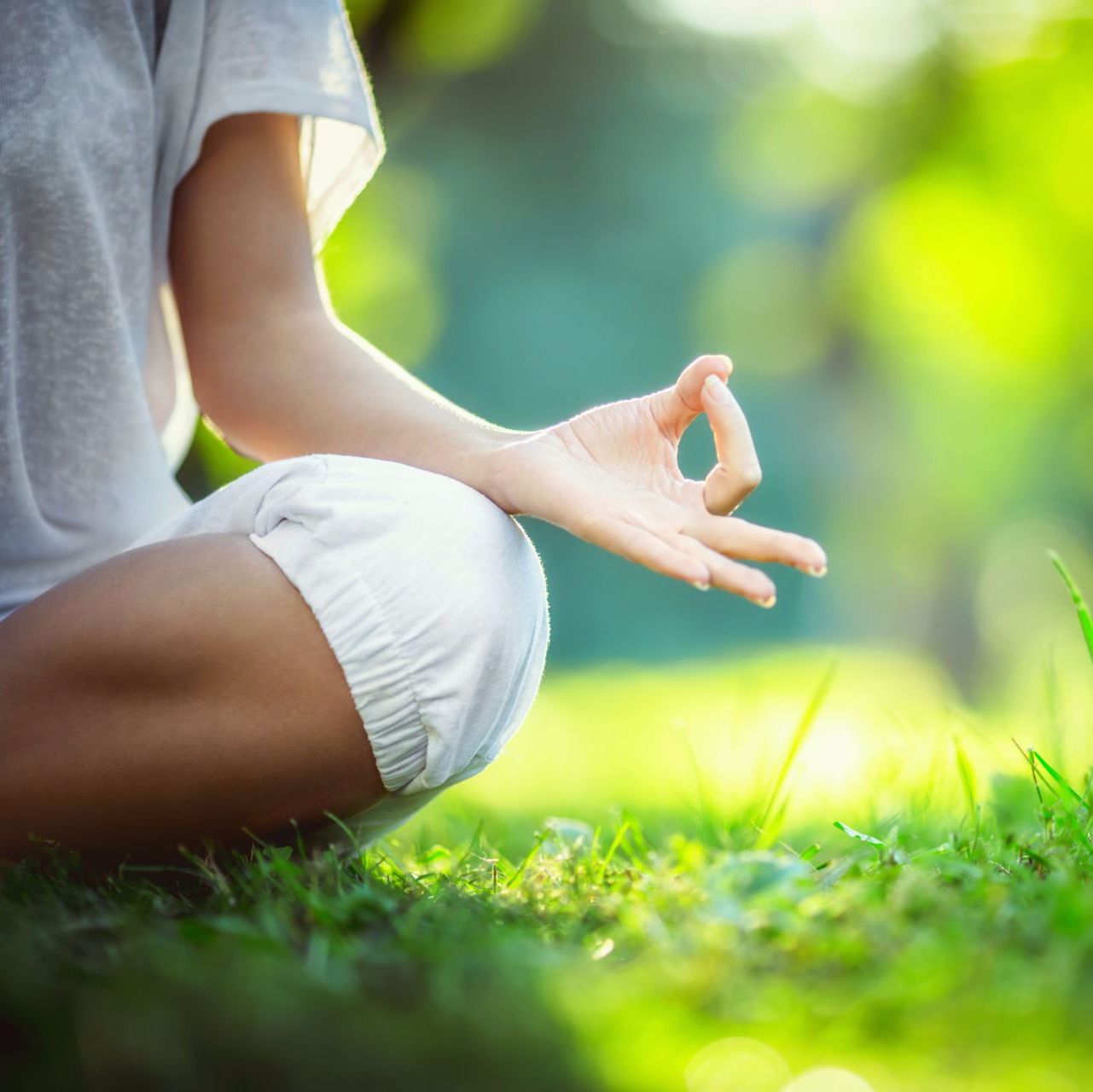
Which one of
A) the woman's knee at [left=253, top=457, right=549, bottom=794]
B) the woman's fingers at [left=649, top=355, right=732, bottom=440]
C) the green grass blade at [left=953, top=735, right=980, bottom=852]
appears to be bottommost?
the green grass blade at [left=953, top=735, right=980, bottom=852]

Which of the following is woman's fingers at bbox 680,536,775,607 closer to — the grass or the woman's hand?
the woman's hand

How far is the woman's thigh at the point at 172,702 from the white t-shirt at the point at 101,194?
354 millimetres

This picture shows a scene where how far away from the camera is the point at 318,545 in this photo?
1.24 metres

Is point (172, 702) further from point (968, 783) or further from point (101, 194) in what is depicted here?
point (968, 783)

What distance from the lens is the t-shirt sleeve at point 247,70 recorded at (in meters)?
1.60

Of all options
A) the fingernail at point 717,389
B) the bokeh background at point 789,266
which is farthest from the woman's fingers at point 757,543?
the bokeh background at point 789,266

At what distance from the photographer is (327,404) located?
1518 millimetres

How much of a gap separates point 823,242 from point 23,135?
15.8 m

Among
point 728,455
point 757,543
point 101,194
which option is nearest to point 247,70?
point 101,194

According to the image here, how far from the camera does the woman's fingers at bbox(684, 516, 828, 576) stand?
1.13m

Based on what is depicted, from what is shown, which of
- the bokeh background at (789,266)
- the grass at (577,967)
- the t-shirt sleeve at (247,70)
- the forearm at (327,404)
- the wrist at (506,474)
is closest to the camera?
the grass at (577,967)

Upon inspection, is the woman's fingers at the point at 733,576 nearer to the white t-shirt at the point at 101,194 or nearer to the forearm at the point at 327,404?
the forearm at the point at 327,404

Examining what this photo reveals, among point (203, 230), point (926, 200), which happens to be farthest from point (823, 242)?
point (203, 230)

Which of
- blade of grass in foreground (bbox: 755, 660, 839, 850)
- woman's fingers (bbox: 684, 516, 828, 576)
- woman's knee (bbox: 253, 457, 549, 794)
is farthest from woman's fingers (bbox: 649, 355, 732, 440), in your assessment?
blade of grass in foreground (bbox: 755, 660, 839, 850)
